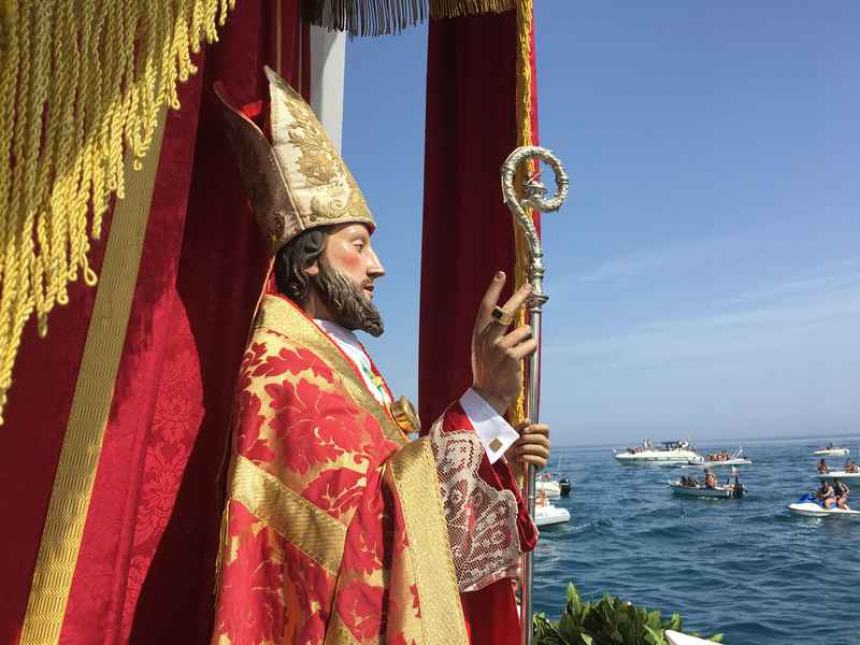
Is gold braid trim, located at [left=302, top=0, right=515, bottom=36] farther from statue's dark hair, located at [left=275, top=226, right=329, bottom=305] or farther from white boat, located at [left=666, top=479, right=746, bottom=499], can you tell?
white boat, located at [left=666, top=479, right=746, bottom=499]

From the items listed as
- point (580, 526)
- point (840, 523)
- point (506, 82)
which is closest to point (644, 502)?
point (580, 526)

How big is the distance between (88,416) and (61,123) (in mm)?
Answer: 613

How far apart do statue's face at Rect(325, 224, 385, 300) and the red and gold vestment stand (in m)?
0.35

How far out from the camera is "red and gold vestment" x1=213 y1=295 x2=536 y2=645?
1.41m

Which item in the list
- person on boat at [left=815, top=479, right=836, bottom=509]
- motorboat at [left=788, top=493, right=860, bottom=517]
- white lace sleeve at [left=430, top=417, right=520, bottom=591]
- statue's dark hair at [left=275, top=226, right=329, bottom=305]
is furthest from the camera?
motorboat at [left=788, top=493, right=860, bottom=517]

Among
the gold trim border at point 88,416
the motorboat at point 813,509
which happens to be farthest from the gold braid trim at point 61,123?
the motorboat at point 813,509

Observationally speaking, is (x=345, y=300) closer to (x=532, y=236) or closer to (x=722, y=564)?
(x=532, y=236)

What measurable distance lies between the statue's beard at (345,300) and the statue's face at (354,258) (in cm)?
2

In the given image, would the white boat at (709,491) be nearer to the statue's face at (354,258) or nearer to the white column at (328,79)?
the white column at (328,79)

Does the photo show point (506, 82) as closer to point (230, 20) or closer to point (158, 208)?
point (230, 20)

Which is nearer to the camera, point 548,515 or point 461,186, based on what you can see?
point 461,186

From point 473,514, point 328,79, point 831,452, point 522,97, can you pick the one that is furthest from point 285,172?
point 831,452

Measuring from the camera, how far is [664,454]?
75.9 m

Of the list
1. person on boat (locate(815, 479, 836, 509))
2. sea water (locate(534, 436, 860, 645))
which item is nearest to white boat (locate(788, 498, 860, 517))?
person on boat (locate(815, 479, 836, 509))
